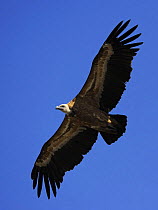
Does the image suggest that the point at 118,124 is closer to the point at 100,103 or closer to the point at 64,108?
the point at 100,103

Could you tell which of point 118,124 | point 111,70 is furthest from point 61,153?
point 111,70

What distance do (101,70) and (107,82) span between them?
15.4 inches

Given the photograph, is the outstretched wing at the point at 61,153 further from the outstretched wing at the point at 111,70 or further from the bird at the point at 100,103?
the outstretched wing at the point at 111,70

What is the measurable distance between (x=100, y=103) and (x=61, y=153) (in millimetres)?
2120

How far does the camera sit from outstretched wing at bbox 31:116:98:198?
607 inches

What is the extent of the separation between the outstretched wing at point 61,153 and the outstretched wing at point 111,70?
112 centimetres

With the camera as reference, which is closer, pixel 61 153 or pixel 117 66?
pixel 117 66

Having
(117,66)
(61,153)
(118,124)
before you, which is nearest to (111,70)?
(117,66)

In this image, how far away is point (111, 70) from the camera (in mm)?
14773

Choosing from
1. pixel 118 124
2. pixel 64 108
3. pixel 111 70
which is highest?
pixel 111 70

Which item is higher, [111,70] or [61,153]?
[111,70]

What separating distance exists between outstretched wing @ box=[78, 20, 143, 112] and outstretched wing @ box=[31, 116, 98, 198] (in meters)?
1.12

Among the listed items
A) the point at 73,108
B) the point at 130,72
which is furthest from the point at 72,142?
the point at 130,72

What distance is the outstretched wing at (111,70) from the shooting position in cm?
1460
